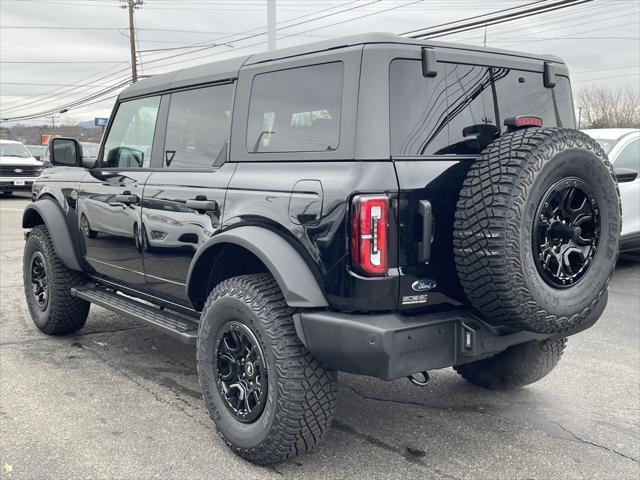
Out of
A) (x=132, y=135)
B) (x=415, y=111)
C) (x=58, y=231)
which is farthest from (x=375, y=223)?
(x=58, y=231)

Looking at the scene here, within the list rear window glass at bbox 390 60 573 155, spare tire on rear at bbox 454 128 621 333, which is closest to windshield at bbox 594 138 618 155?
rear window glass at bbox 390 60 573 155

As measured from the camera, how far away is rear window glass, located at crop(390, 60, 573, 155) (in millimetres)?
2990

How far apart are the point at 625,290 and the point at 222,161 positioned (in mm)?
5453

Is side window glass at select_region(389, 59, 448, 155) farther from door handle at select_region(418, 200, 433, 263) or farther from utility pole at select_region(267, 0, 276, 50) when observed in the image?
utility pole at select_region(267, 0, 276, 50)

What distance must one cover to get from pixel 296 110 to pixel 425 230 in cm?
92

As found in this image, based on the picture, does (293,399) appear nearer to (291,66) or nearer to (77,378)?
(291,66)

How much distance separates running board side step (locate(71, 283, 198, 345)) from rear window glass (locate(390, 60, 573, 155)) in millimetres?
1620

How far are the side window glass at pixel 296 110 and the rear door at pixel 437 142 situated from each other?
0.30 meters


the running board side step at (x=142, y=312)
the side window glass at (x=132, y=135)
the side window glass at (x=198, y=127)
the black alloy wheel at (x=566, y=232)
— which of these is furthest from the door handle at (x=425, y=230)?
the side window glass at (x=132, y=135)

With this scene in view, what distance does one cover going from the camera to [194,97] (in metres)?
4.05

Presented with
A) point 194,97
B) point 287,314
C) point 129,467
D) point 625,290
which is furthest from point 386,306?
point 625,290

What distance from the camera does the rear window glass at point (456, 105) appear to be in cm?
299

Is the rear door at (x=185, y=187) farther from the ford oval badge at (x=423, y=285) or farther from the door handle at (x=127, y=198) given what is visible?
the ford oval badge at (x=423, y=285)

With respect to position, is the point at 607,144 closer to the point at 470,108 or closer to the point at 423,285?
the point at 470,108
